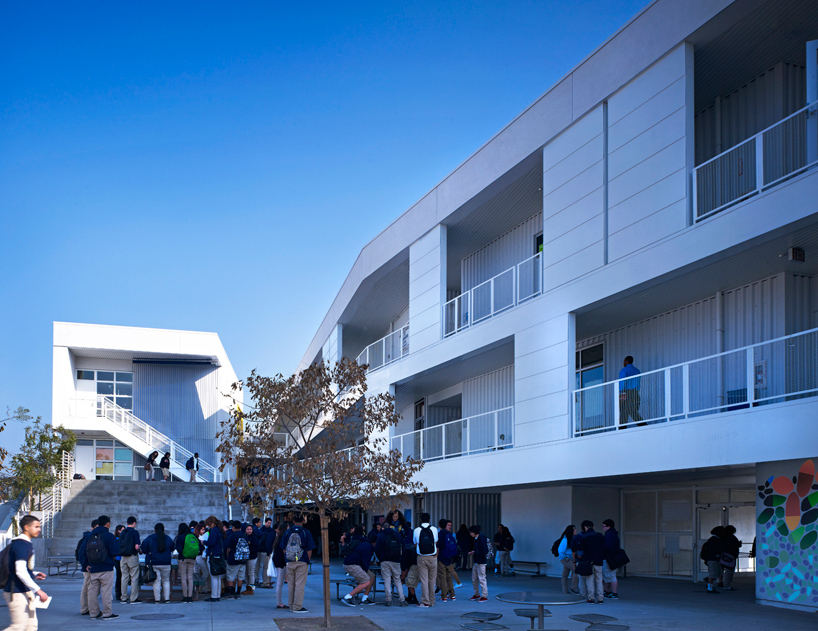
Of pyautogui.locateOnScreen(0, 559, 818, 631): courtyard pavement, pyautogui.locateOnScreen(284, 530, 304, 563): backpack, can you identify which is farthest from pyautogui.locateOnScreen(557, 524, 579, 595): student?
pyautogui.locateOnScreen(284, 530, 304, 563): backpack

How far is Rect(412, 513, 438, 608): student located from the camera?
46.4 ft

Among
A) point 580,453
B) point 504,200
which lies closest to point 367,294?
point 504,200

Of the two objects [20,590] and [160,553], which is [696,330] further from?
[20,590]

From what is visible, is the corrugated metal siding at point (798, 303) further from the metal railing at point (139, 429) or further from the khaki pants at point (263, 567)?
the metal railing at point (139, 429)

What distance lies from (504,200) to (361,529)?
9.77 meters

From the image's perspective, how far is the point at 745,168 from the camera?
1464 cm

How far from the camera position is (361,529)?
1530 cm

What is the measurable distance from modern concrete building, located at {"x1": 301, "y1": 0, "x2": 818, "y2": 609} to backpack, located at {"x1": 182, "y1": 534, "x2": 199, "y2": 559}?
717 centimetres

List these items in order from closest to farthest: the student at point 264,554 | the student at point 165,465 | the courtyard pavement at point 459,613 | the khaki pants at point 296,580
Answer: the courtyard pavement at point 459,613, the khaki pants at point 296,580, the student at point 264,554, the student at point 165,465

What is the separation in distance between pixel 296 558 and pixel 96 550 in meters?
3.06

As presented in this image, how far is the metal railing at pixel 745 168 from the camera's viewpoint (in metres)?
13.8

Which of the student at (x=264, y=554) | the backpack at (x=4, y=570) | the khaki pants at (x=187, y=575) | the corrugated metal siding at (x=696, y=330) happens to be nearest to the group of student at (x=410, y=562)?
the student at (x=264, y=554)

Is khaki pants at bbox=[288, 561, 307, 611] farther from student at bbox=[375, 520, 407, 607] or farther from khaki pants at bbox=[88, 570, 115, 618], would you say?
khaki pants at bbox=[88, 570, 115, 618]

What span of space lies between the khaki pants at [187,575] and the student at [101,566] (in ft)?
6.64
